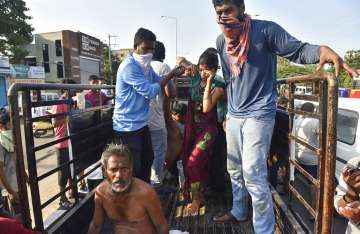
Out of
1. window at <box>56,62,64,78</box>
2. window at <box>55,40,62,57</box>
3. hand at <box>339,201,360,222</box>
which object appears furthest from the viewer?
window at <box>55,40,62,57</box>

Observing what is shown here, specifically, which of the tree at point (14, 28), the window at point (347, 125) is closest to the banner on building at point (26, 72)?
the tree at point (14, 28)

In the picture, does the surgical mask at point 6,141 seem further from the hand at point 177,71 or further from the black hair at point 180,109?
the hand at point 177,71

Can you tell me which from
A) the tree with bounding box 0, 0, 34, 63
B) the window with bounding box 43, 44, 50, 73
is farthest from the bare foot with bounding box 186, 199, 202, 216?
the window with bounding box 43, 44, 50, 73

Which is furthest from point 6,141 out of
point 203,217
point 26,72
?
point 26,72

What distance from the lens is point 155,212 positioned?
6.96 ft

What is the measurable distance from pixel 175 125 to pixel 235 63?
1516mm

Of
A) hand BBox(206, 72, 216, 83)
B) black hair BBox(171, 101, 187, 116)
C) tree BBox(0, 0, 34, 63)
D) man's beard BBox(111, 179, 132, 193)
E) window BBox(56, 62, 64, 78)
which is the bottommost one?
man's beard BBox(111, 179, 132, 193)

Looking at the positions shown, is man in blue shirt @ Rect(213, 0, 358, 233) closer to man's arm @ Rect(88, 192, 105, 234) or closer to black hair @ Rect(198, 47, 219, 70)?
black hair @ Rect(198, 47, 219, 70)

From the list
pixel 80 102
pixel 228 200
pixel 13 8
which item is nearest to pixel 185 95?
pixel 80 102

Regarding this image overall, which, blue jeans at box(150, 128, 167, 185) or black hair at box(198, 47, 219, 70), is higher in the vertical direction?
black hair at box(198, 47, 219, 70)

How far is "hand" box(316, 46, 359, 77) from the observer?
160cm

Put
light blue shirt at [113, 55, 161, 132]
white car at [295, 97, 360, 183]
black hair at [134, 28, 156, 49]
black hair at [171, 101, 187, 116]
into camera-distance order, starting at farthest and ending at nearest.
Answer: white car at [295, 97, 360, 183] < black hair at [171, 101, 187, 116] < black hair at [134, 28, 156, 49] < light blue shirt at [113, 55, 161, 132]

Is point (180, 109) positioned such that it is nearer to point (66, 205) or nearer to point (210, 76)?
point (210, 76)

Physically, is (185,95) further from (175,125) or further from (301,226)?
(301,226)
